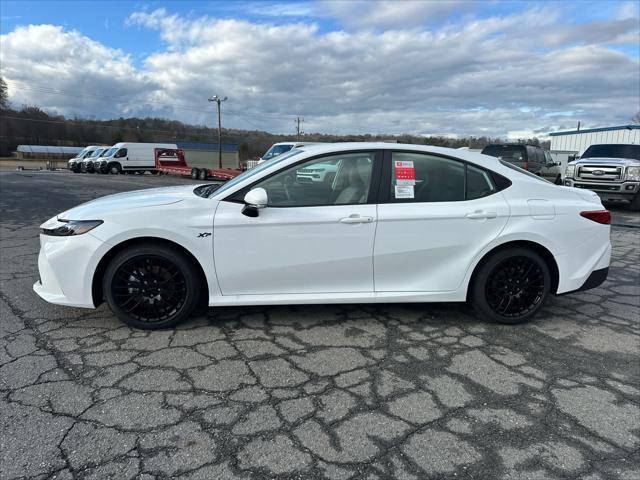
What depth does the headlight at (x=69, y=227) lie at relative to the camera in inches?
140

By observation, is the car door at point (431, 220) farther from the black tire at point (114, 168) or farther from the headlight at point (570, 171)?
the black tire at point (114, 168)

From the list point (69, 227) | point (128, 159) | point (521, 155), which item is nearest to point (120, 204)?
point (69, 227)

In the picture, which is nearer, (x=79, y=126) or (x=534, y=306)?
(x=534, y=306)

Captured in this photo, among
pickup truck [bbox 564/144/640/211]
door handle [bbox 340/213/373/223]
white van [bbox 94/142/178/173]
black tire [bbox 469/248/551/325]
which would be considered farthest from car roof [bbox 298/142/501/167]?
white van [bbox 94/142/178/173]

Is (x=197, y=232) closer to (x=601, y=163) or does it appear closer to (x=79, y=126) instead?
(x=601, y=163)

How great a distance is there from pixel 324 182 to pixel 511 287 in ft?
6.21

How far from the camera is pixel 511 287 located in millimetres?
4008

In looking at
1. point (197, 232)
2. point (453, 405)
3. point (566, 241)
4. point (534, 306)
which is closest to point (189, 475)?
point (453, 405)

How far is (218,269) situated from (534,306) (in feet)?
9.09

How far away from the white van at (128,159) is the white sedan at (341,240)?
116ft

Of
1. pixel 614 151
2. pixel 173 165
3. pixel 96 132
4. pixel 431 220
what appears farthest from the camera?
pixel 96 132

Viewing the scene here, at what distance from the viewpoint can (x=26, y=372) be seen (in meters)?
3.05

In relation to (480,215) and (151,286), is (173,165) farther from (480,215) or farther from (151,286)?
(480,215)

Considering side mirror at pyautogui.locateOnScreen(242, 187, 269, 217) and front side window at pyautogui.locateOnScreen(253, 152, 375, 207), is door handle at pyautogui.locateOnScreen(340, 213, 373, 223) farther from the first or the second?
side mirror at pyautogui.locateOnScreen(242, 187, 269, 217)
